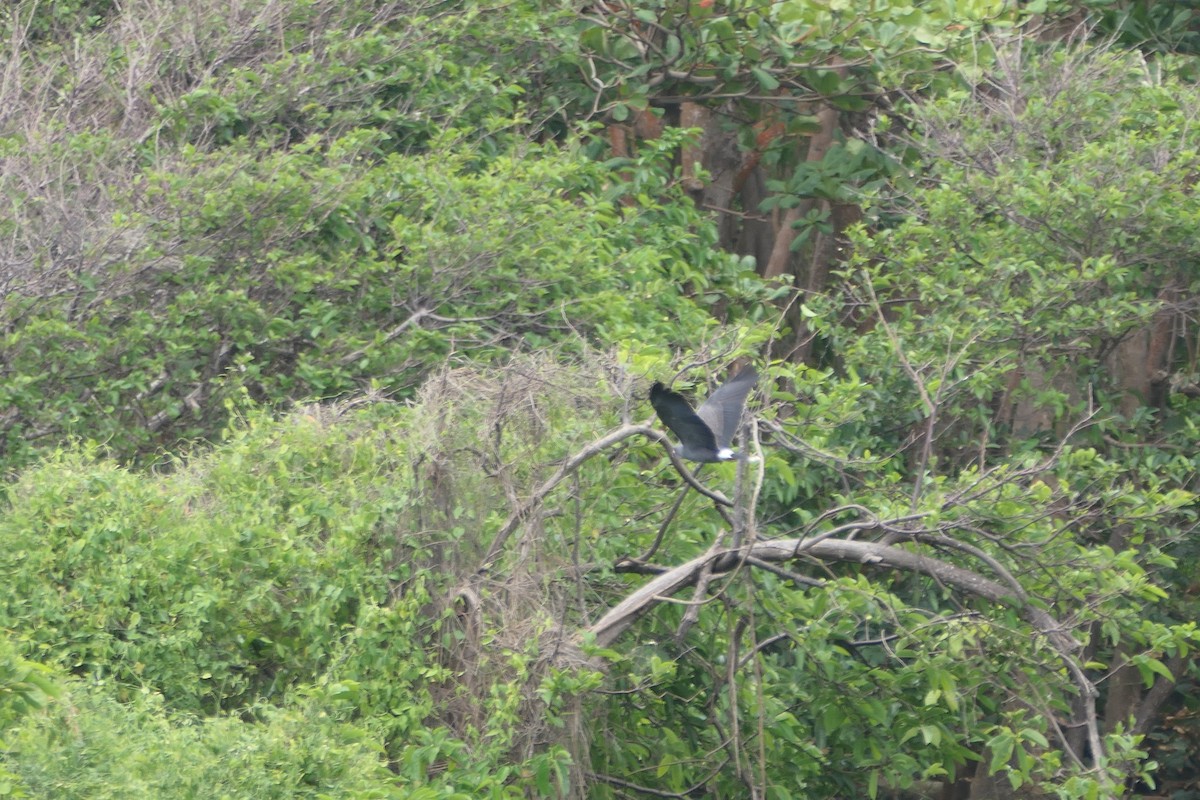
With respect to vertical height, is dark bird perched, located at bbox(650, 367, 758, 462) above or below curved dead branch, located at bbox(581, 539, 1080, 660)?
above

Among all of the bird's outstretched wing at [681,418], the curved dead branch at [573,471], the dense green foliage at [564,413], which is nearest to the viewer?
the bird's outstretched wing at [681,418]

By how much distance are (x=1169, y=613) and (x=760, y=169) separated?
5.06 m

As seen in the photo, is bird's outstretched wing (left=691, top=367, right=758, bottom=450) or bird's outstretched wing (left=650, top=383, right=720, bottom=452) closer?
bird's outstretched wing (left=650, top=383, right=720, bottom=452)

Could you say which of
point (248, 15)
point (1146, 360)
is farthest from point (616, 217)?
point (1146, 360)

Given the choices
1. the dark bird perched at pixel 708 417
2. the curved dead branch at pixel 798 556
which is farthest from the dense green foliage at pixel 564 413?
the dark bird perched at pixel 708 417

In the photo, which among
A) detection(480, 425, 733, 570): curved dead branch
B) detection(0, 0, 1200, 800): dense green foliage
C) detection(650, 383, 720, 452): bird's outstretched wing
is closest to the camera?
detection(650, 383, 720, 452): bird's outstretched wing

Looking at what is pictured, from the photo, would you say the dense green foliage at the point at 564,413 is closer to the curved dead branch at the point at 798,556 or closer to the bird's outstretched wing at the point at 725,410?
the curved dead branch at the point at 798,556

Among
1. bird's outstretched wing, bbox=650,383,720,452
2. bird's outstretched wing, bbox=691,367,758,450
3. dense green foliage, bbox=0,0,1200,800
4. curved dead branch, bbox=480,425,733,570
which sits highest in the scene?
bird's outstretched wing, bbox=650,383,720,452

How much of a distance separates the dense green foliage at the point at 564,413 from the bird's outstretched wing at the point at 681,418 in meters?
0.21

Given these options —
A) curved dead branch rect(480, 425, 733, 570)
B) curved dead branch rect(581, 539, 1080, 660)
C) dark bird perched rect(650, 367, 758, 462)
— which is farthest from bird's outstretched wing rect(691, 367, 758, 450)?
curved dead branch rect(581, 539, 1080, 660)

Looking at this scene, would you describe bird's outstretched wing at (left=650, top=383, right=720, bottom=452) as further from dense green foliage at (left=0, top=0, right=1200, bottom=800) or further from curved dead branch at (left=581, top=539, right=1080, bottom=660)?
curved dead branch at (left=581, top=539, right=1080, bottom=660)

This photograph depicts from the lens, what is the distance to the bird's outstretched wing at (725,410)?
4867mm

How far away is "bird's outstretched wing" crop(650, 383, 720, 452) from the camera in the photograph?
4575 millimetres

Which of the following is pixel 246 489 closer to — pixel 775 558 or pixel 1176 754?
pixel 775 558
